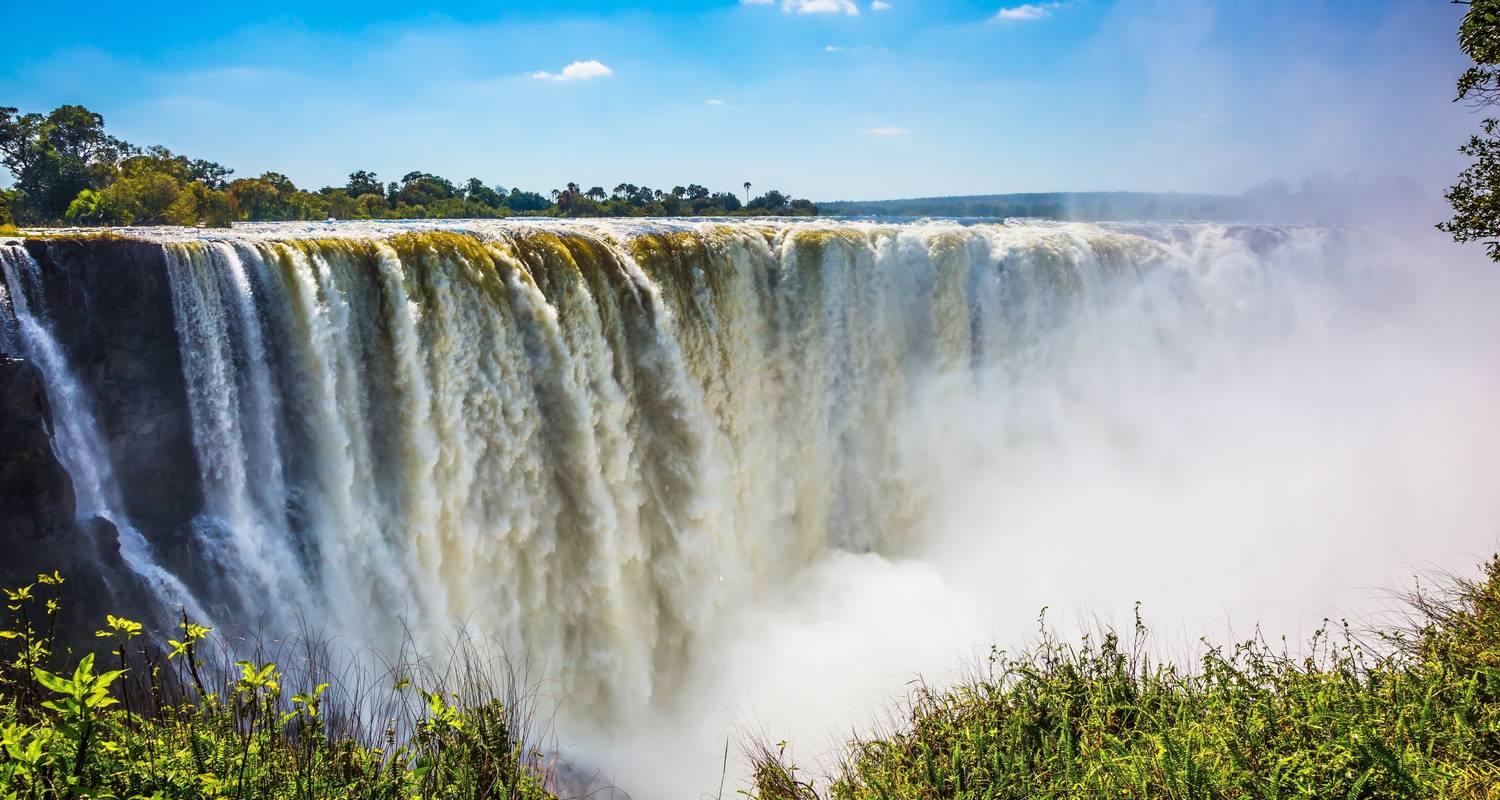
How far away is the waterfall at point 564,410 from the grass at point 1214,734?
3.71 metres

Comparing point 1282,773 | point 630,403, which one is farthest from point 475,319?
point 1282,773

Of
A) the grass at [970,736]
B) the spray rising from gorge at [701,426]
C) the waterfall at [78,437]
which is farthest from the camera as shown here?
the spray rising from gorge at [701,426]

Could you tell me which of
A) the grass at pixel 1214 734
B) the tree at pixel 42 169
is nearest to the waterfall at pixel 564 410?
the grass at pixel 1214 734

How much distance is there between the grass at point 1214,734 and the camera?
4391 millimetres

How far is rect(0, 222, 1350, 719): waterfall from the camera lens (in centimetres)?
924

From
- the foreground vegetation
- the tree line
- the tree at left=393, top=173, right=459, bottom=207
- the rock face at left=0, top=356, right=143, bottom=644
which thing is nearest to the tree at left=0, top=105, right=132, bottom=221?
the tree line

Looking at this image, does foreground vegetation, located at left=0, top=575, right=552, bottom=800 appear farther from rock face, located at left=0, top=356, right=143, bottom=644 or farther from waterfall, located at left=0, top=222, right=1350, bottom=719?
rock face, located at left=0, top=356, right=143, bottom=644

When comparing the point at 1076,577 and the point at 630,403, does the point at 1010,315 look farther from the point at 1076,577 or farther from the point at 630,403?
the point at 630,403

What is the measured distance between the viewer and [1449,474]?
17.3 metres

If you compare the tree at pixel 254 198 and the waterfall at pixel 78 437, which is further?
the tree at pixel 254 198

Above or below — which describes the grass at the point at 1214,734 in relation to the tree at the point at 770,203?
below

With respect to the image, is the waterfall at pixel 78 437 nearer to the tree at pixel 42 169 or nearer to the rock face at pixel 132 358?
the rock face at pixel 132 358

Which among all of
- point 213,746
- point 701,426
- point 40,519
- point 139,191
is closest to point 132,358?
point 40,519

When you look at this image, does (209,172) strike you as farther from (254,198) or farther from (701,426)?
(701,426)
